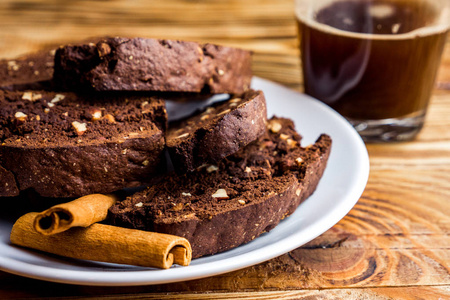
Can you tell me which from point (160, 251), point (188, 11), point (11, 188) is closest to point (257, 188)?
point (160, 251)

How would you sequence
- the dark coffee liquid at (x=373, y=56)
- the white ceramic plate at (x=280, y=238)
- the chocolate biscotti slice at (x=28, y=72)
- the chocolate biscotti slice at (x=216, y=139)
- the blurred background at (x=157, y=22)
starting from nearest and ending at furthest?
the white ceramic plate at (x=280, y=238), the chocolate biscotti slice at (x=216, y=139), the chocolate biscotti slice at (x=28, y=72), the dark coffee liquid at (x=373, y=56), the blurred background at (x=157, y=22)

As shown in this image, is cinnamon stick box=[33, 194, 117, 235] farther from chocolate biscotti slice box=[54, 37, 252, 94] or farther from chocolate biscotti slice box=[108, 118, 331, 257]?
chocolate biscotti slice box=[54, 37, 252, 94]

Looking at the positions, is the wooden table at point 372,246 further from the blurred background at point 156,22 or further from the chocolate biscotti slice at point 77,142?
the chocolate biscotti slice at point 77,142

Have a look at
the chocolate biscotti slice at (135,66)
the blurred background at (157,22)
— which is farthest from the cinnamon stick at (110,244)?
the blurred background at (157,22)

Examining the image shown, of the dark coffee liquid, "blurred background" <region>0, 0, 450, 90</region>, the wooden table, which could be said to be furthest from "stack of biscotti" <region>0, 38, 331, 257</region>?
"blurred background" <region>0, 0, 450, 90</region>

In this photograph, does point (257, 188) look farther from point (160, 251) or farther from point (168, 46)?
point (168, 46)

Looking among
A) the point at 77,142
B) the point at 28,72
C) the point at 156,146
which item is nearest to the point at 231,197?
the point at 156,146

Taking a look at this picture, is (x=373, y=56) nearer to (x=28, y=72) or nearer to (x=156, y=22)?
(x=28, y=72)
